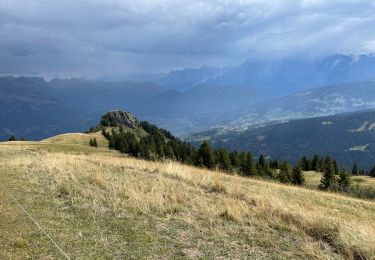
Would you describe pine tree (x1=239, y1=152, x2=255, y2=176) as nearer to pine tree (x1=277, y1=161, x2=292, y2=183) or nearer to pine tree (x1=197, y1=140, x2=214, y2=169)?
pine tree (x1=277, y1=161, x2=292, y2=183)

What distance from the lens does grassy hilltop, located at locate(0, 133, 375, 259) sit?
10883 millimetres

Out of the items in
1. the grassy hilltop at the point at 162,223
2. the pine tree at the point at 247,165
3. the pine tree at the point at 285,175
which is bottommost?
the pine tree at the point at 285,175

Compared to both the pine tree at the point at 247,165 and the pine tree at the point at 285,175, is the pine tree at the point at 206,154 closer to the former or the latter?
the pine tree at the point at 247,165

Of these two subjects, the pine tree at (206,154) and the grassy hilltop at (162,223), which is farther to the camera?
the pine tree at (206,154)

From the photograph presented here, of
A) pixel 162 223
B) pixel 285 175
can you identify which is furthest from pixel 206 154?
pixel 162 223

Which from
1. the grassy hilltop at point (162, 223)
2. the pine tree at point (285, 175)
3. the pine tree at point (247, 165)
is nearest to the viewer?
the grassy hilltop at point (162, 223)

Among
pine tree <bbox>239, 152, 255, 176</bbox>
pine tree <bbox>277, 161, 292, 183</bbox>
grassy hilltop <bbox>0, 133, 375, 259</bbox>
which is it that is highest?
grassy hilltop <bbox>0, 133, 375, 259</bbox>

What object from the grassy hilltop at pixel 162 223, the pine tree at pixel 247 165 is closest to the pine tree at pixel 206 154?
the pine tree at pixel 247 165

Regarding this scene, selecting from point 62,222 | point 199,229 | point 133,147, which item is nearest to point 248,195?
point 199,229

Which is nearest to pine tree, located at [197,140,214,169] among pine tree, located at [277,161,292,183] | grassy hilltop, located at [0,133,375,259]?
pine tree, located at [277,161,292,183]

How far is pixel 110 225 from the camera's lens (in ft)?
41.8

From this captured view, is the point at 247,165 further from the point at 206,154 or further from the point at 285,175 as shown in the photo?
the point at 285,175

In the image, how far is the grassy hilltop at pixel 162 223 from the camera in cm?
1088

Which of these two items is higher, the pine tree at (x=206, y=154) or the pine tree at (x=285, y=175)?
the pine tree at (x=206, y=154)
